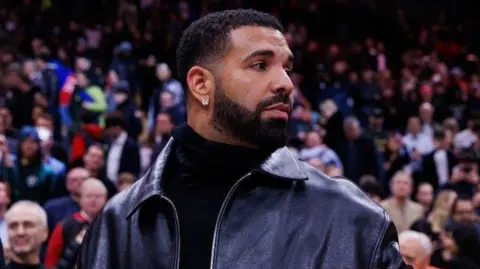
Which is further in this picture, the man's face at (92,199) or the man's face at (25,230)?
the man's face at (92,199)

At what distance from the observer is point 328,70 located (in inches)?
729

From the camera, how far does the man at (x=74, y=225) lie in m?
6.92

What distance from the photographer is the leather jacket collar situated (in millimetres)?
2377

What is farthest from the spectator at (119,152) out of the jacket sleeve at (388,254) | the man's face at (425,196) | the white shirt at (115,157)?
the jacket sleeve at (388,254)

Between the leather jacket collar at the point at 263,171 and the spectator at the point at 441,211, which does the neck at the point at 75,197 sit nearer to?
the spectator at the point at 441,211

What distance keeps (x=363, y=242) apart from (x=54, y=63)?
43.7 ft

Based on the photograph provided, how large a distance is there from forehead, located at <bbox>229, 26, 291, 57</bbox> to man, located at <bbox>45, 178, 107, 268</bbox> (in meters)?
4.33

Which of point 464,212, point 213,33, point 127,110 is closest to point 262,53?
point 213,33

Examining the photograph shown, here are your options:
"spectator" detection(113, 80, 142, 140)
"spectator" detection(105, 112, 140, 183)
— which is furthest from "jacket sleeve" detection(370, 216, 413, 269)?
"spectator" detection(113, 80, 142, 140)

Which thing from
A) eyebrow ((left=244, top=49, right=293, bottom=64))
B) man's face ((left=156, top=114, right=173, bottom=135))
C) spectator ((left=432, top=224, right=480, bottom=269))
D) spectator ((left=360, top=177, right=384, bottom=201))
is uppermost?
eyebrow ((left=244, top=49, right=293, bottom=64))

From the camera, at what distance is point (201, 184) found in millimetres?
2471

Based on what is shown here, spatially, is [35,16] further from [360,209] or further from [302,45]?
[360,209]

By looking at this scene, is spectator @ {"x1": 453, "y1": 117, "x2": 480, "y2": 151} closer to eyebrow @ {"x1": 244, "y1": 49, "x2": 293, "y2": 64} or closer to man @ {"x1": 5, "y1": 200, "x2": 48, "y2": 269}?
man @ {"x1": 5, "y1": 200, "x2": 48, "y2": 269}

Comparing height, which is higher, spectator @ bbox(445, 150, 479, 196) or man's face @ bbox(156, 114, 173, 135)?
man's face @ bbox(156, 114, 173, 135)
